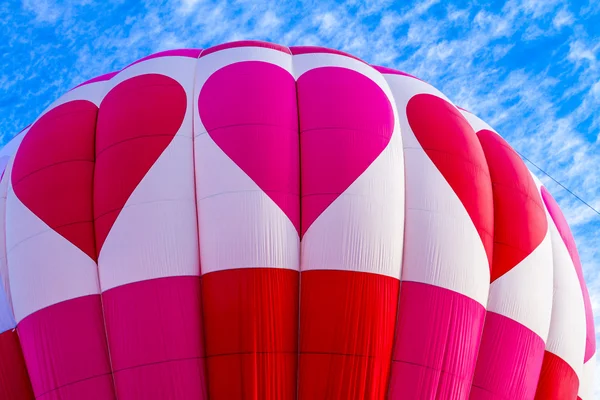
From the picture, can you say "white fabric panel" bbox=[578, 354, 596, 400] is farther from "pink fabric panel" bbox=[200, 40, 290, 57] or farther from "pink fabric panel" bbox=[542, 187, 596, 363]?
"pink fabric panel" bbox=[200, 40, 290, 57]

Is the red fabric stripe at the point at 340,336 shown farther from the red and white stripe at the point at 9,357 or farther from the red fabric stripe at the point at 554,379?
the red and white stripe at the point at 9,357

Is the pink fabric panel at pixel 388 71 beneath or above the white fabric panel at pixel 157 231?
above

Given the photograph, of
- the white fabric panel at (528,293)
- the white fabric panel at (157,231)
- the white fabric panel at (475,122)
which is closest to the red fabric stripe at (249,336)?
the white fabric panel at (157,231)

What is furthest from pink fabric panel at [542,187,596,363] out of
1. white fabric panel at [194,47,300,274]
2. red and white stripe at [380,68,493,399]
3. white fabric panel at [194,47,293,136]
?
white fabric panel at [194,47,300,274]

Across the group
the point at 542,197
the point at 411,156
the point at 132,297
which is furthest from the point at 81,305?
the point at 542,197

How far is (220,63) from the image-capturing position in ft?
24.3

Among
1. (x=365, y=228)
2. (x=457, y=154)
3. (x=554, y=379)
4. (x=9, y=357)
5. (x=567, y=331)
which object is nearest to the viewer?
(x=365, y=228)

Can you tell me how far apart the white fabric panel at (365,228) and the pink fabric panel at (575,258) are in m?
A: 2.67

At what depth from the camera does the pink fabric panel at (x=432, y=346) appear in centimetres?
624

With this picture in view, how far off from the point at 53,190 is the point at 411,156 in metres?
3.25

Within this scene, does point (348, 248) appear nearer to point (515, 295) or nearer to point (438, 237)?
point (438, 237)

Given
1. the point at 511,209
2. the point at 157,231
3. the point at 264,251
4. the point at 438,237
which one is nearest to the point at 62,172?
the point at 157,231

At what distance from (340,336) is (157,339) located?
4.84 ft

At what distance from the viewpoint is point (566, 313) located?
25.0 ft
